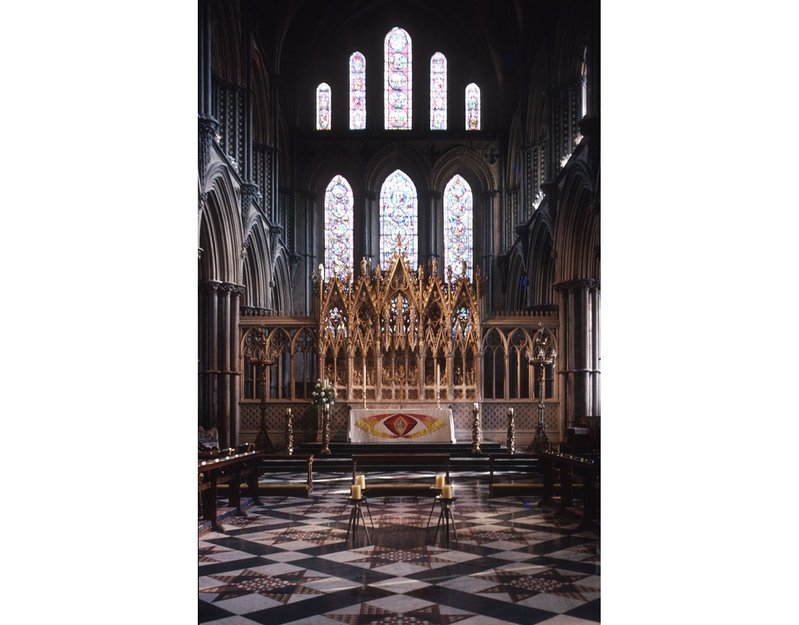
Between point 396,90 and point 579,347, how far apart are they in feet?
51.6

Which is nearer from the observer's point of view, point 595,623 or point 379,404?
point 595,623

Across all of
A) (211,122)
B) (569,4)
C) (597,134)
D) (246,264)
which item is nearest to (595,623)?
(597,134)

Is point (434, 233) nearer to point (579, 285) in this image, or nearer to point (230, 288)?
point (579, 285)

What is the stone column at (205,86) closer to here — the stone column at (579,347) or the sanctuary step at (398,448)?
the sanctuary step at (398,448)

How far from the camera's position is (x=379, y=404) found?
15578mm

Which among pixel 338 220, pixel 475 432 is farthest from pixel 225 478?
pixel 338 220

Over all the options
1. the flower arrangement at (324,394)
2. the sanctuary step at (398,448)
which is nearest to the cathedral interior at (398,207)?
the flower arrangement at (324,394)

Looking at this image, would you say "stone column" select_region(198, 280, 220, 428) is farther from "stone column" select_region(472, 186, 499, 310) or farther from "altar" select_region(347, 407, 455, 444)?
"stone column" select_region(472, 186, 499, 310)

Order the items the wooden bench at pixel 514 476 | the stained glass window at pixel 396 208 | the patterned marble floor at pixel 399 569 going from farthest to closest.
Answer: the stained glass window at pixel 396 208
the wooden bench at pixel 514 476
the patterned marble floor at pixel 399 569

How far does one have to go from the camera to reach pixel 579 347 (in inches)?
639

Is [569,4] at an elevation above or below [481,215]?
above

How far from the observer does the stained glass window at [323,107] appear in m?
28.2
